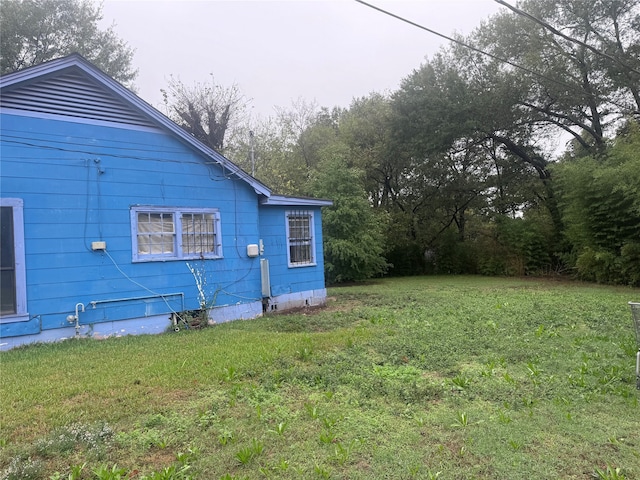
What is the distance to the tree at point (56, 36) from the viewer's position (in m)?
16.9

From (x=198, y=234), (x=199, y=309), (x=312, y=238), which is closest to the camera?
(x=199, y=309)

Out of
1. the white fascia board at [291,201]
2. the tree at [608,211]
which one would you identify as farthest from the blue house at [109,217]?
the tree at [608,211]

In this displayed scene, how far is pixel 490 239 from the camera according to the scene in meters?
20.2

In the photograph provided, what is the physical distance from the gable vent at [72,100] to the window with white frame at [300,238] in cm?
390

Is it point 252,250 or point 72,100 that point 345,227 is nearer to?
point 252,250

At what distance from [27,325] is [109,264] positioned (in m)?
1.40

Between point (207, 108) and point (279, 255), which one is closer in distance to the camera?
point (279, 255)

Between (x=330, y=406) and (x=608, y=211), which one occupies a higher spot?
(x=608, y=211)

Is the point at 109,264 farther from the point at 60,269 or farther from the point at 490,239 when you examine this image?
the point at 490,239

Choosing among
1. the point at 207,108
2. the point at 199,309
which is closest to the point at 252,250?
the point at 199,309

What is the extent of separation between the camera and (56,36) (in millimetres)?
18594

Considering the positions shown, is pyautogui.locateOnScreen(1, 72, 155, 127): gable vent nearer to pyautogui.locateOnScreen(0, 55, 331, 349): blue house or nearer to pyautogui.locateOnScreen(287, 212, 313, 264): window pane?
pyautogui.locateOnScreen(0, 55, 331, 349): blue house

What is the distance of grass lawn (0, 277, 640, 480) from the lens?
268cm

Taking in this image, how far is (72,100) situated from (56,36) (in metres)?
15.6
